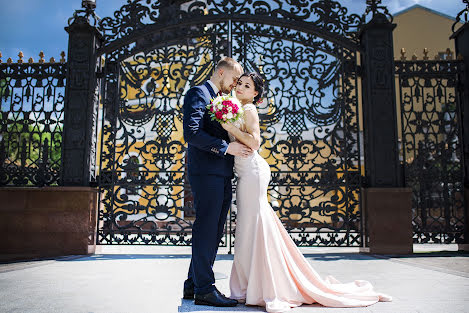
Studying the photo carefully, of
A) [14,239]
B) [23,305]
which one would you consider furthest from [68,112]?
[23,305]

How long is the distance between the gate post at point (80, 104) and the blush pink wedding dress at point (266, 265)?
151 inches

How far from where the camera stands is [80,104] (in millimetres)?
6293

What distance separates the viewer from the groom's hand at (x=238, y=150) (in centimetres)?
295

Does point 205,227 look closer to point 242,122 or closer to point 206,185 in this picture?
point 206,185

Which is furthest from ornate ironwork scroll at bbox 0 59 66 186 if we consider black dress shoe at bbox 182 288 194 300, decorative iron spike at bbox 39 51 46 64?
black dress shoe at bbox 182 288 194 300

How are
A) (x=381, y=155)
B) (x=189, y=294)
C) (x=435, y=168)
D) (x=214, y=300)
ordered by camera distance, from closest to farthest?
(x=214, y=300)
(x=189, y=294)
(x=381, y=155)
(x=435, y=168)

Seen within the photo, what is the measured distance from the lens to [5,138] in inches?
258

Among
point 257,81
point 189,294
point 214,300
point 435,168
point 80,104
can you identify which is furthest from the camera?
point 435,168

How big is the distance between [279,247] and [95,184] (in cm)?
412

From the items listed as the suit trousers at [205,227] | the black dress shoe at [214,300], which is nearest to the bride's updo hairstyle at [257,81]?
the suit trousers at [205,227]

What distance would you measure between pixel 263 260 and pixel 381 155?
3.91 metres

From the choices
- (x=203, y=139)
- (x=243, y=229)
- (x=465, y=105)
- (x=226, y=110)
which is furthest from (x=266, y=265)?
(x=465, y=105)

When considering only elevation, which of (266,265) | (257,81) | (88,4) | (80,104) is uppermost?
(88,4)

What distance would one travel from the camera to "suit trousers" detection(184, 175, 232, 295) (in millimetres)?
2811
